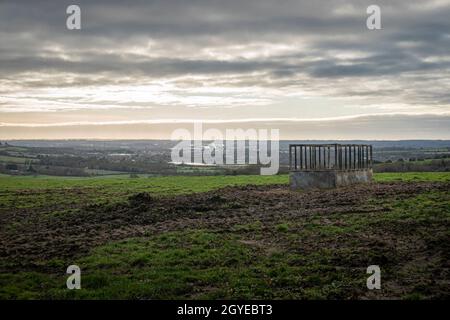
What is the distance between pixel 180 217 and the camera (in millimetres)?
24125

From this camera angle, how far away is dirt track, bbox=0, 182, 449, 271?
685 inches

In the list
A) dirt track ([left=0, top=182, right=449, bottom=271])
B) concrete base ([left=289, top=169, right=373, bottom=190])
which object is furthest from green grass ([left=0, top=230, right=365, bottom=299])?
concrete base ([left=289, top=169, right=373, bottom=190])

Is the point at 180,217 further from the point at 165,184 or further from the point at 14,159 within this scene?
the point at 14,159

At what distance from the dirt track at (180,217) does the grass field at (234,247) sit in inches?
A: 2.2

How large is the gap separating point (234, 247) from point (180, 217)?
7828mm

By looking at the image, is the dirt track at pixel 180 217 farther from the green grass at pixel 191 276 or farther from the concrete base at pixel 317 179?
the green grass at pixel 191 276

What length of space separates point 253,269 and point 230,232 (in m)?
5.91

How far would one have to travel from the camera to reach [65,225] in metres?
22.9

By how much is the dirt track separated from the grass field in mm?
57

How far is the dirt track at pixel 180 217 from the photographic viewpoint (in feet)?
57.1

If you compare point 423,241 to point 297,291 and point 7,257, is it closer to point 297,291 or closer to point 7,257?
point 297,291
